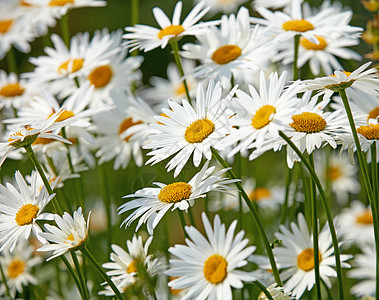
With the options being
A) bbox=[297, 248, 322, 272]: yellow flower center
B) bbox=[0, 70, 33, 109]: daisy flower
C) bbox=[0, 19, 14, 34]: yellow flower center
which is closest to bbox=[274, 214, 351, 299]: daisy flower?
bbox=[297, 248, 322, 272]: yellow flower center

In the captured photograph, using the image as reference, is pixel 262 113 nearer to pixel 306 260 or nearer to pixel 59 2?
pixel 306 260

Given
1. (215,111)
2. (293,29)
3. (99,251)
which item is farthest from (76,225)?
(99,251)

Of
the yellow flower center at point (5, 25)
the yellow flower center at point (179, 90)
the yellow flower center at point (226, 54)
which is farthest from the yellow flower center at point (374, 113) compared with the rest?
the yellow flower center at point (5, 25)

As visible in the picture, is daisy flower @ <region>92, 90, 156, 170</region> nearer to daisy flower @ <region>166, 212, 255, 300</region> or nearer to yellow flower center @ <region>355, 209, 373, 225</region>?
daisy flower @ <region>166, 212, 255, 300</region>

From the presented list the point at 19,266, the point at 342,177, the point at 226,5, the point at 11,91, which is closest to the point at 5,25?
the point at 11,91

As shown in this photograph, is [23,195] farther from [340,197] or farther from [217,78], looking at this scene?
[340,197]

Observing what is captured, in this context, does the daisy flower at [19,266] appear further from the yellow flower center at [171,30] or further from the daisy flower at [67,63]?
the yellow flower center at [171,30]
